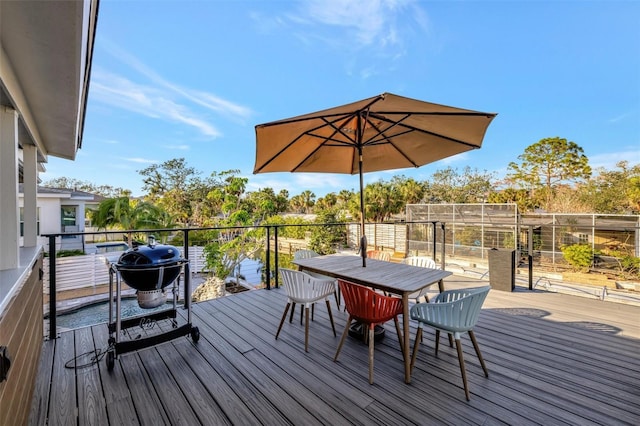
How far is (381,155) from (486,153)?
81.4 ft

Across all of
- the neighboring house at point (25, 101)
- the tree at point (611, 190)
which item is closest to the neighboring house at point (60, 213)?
the neighboring house at point (25, 101)

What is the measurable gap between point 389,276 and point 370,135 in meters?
1.70

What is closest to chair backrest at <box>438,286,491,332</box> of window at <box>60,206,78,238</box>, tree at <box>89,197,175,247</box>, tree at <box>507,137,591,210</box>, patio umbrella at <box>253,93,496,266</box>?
patio umbrella at <box>253,93,496,266</box>

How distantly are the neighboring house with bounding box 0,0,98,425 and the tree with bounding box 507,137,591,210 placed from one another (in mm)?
23953

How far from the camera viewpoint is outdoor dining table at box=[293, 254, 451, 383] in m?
2.07

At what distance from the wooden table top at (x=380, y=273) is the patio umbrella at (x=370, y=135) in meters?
0.22

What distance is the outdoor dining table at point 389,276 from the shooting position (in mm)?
2069

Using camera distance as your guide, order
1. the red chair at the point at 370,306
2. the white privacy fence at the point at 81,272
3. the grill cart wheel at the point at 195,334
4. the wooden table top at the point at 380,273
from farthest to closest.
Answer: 1. the white privacy fence at the point at 81,272
2. the grill cart wheel at the point at 195,334
3. the wooden table top at the point at 380,273
4. the red chair at the point at 370,306

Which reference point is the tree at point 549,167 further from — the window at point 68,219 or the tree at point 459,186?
the window at point 68,219

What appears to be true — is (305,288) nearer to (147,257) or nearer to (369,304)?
(369,304)

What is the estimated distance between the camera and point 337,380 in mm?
2033

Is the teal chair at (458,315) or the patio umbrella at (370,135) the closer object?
the teal chair at (458,315)

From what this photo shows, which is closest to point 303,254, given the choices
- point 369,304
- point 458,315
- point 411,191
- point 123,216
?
point 369,304

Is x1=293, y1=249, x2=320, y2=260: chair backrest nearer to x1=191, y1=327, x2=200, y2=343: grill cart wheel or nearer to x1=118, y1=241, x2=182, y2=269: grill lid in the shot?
x1=191, y1=327, x2=200, y2=343: grill cart wheel
